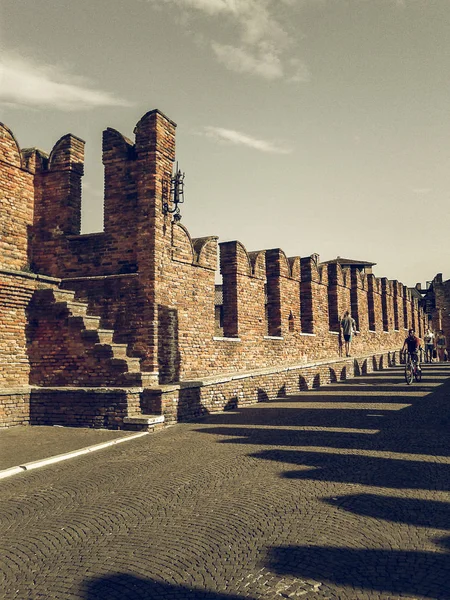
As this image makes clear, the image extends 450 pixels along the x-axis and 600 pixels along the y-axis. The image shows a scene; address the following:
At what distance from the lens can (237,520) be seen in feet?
15.5

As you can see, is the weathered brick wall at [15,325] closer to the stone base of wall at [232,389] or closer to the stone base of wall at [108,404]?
the stone base of wall at [108,404]

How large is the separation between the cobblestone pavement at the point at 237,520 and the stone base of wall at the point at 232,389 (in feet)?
5.58

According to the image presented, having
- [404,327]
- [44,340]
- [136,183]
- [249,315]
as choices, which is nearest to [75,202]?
[136,183]

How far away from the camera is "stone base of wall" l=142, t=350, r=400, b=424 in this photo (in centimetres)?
1052

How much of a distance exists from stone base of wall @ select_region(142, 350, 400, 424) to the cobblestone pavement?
1701 millimetres

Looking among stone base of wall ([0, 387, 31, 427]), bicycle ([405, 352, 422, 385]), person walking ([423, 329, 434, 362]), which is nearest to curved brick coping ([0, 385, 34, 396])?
stone base of wall ([0, 387, 31, 427])

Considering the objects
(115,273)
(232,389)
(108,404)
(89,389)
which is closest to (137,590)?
(108,404)

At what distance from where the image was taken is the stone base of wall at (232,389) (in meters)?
10.5

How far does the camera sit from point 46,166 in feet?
43.1

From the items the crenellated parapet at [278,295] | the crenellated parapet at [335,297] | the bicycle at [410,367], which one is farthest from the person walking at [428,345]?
the crenellated parapet at [278,295]

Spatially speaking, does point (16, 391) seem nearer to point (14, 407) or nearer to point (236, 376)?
point (14, 407)

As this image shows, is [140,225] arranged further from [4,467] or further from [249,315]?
[4,467]

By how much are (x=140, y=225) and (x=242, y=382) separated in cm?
503

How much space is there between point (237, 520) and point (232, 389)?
330 inches
